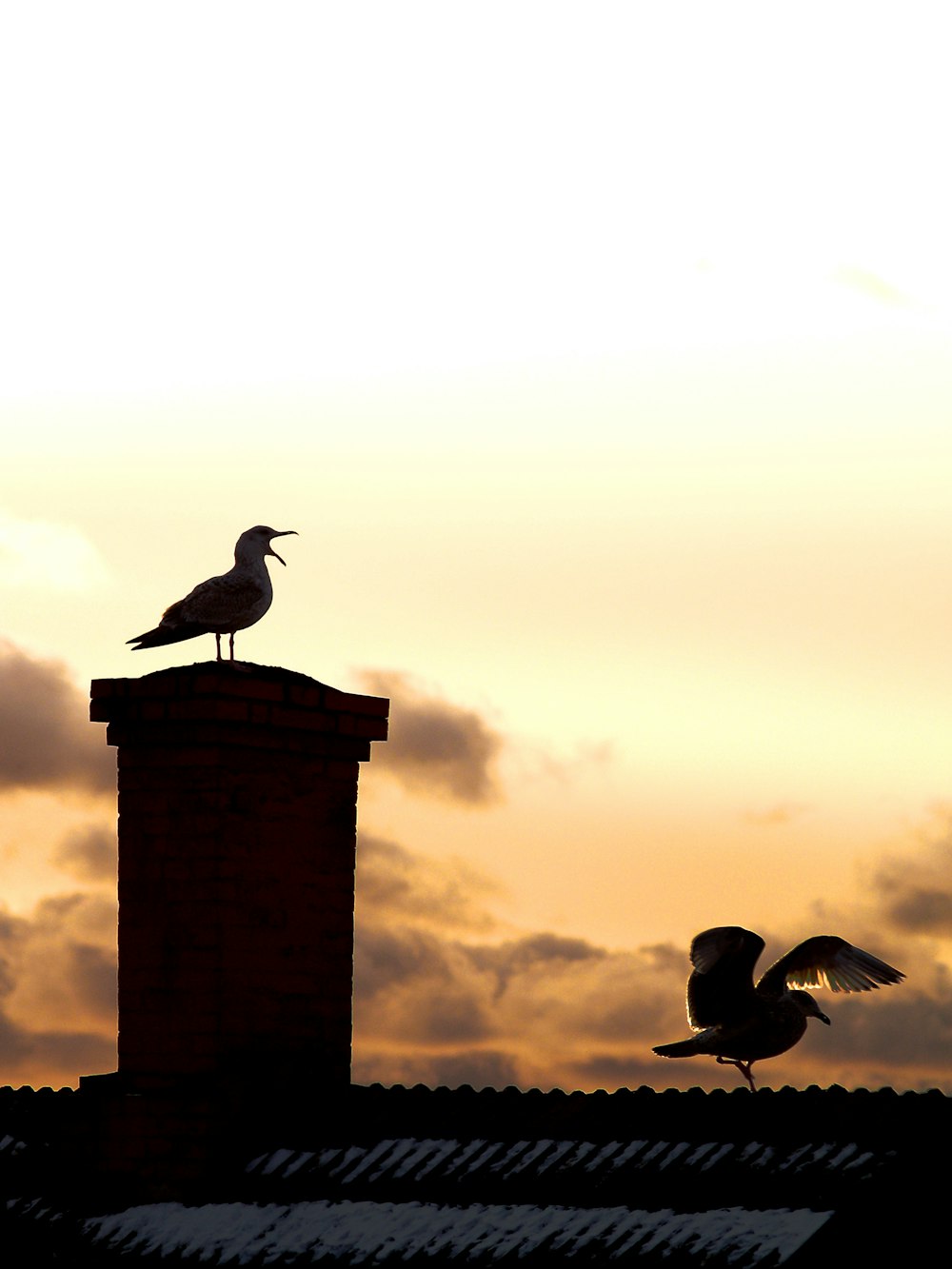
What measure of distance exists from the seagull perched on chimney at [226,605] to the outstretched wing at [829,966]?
3.98 meters

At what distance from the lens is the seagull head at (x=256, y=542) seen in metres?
14.2

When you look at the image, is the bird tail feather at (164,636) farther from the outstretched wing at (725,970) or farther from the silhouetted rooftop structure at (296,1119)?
the outstretched wing at (725,970)

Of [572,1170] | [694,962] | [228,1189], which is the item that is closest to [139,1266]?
[228,1189]

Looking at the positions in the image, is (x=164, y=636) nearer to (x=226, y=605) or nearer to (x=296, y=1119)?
(x=226, y=605)

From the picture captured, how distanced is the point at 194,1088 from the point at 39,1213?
4.02 ft

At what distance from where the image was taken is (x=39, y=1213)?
13.2m

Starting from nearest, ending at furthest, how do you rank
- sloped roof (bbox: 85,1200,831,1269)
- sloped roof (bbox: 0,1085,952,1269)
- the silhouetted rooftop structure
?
sloped roof (bbox: 85,1200,831,1269)
sloped roof (bbox: 0,1085,952,1269)
the silhouetted rooftop structure

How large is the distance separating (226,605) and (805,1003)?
4.35 metres

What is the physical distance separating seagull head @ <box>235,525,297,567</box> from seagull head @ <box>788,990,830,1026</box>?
14.2 ft

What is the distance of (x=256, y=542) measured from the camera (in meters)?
14.2

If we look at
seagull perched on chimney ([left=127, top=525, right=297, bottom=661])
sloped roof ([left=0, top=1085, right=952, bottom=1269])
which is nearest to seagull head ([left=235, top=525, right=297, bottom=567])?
seagull perched on chimney ([left=127, top=525, right=297, bottom=661])

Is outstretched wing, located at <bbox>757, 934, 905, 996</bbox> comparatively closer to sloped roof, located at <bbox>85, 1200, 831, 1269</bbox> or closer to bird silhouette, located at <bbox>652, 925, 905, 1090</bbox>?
bird silhouette, located at <bbox>652, 925, 905, 1090</bbox>

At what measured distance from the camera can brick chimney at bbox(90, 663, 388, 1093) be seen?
13.2 m

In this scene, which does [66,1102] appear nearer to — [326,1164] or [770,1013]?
[326,1164]
